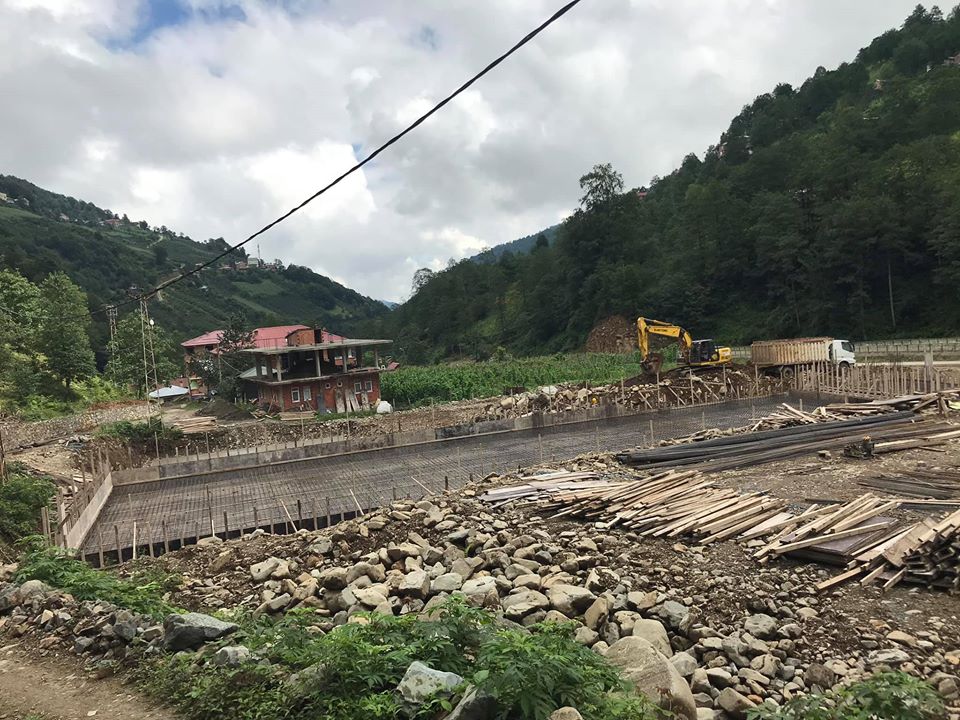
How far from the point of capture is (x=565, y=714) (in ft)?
12.7

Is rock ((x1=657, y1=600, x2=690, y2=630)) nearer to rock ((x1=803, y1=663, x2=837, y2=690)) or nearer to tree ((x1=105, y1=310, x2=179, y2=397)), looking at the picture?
rock ((x1=803, y1=663, x2=837, y2=690))

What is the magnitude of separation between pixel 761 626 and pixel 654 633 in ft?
4.20

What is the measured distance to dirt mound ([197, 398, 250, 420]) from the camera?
114ft

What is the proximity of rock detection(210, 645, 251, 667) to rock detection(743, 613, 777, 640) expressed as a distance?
534cm

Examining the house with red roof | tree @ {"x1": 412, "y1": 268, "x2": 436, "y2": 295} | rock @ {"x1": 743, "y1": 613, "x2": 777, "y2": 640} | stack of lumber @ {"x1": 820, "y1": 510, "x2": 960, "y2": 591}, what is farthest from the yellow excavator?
tree @ {"x1": 412, "y1": 268, "x2": 436, "y2": 295}

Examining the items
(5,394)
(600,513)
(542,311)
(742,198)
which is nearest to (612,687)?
(600,513)

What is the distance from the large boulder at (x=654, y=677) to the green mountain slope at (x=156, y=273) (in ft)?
143

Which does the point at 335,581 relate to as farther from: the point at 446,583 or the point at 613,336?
the point at 613,336

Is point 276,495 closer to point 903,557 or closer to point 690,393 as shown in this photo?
point 903,557

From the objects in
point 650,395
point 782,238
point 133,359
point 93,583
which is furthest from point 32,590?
point 782,238

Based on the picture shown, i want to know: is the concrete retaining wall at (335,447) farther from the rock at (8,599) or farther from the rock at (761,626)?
the rock at (761,626)

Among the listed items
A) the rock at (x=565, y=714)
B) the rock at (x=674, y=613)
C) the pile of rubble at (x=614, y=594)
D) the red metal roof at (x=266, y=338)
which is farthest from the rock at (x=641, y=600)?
the red metal roof at (x=266, y=338)

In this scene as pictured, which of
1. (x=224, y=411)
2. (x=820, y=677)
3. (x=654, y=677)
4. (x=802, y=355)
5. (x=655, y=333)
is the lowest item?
(x=820, y=677)

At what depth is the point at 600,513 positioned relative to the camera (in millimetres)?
11430
